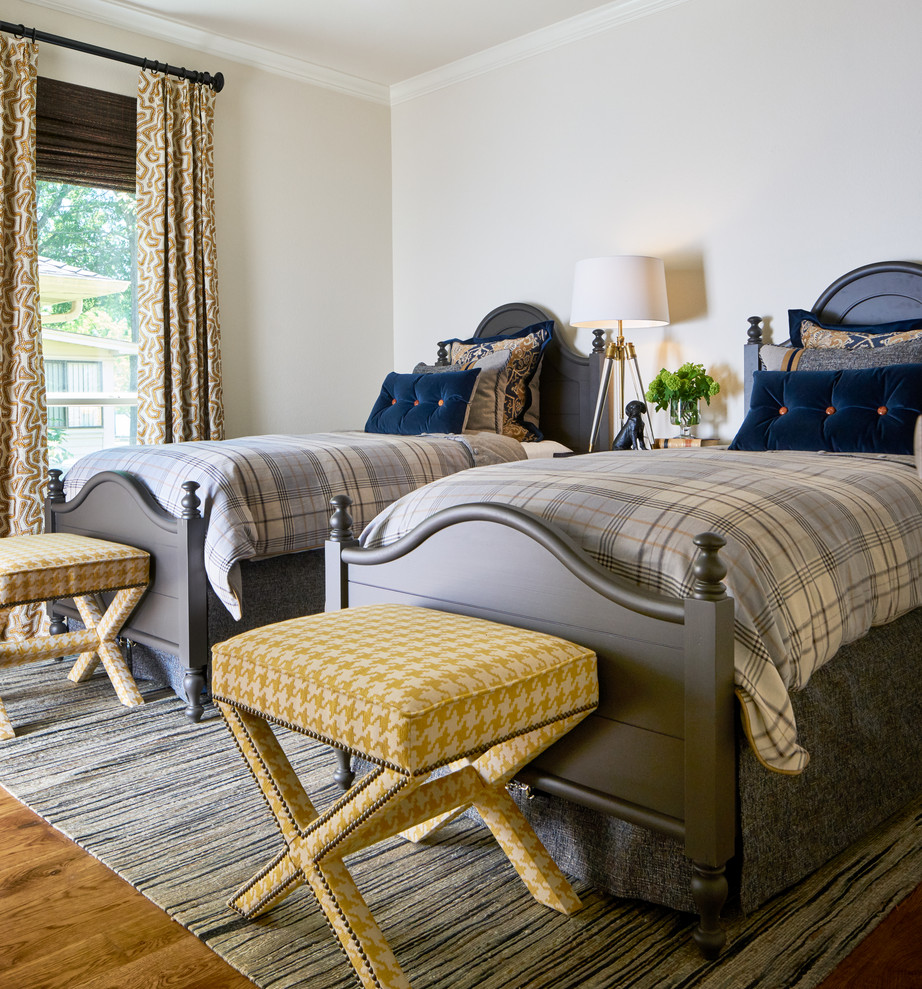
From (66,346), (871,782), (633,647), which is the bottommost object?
(871,782)

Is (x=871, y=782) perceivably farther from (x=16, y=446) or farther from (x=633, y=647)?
(x=16, y=446)

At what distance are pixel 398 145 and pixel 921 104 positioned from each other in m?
2.76

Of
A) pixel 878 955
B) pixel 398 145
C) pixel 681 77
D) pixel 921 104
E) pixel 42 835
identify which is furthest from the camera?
pixel 398 145

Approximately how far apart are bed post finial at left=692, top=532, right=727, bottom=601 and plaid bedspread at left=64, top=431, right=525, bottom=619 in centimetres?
156

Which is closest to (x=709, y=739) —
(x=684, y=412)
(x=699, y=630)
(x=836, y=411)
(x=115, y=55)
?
(x=699, y=630)

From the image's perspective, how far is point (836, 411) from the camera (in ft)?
8.82

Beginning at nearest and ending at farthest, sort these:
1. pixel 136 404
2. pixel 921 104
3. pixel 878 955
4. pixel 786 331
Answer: pixel 878 955
pixel 921 104
pixel 786 331
pixel 136 404

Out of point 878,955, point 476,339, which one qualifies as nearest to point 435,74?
point 476,339

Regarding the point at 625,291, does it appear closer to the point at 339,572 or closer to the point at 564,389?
the point at 564,389

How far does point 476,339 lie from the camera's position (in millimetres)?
4426

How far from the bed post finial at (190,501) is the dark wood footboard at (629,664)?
0.97m

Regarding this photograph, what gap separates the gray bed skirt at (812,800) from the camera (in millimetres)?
1547

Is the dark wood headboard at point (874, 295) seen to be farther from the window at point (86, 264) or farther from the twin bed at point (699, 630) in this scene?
the window at point (86, 264)

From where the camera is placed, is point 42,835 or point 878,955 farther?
point 42,835
